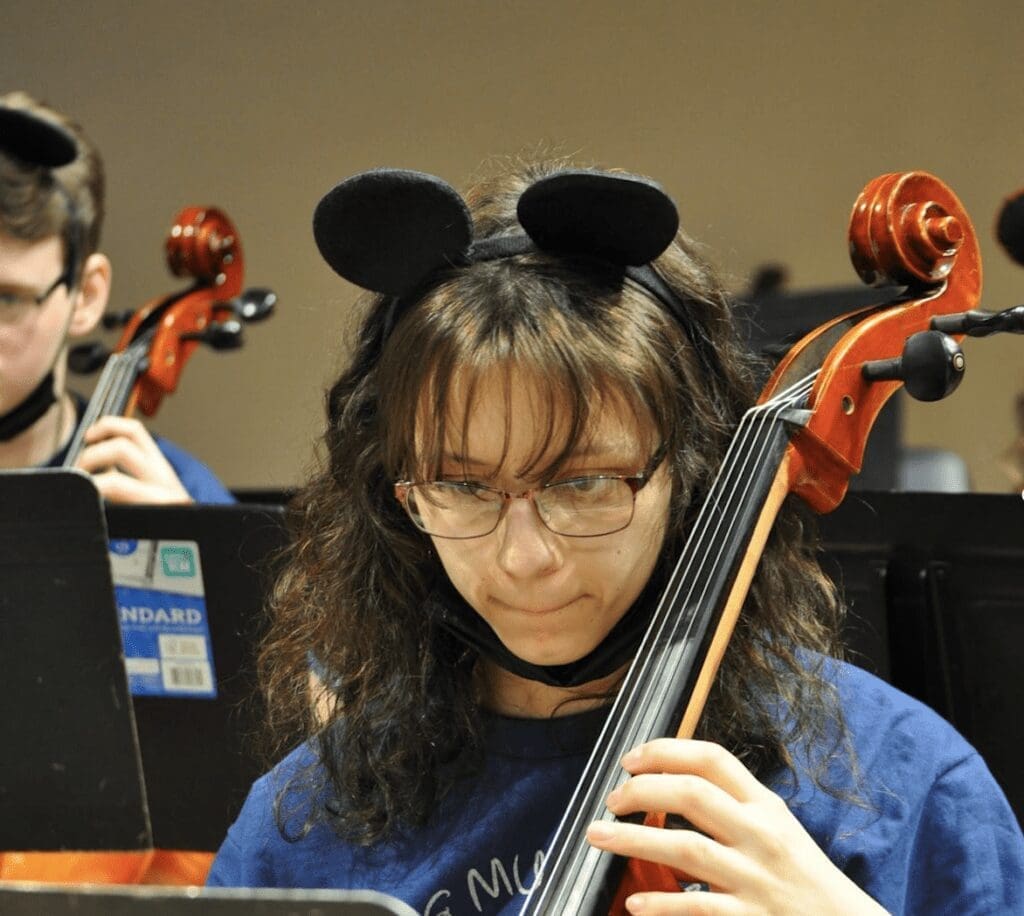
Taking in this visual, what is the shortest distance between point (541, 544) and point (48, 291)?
3.72 feet

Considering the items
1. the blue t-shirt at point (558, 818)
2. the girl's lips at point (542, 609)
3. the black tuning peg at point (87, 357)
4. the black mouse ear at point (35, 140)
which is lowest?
the blue t-shirt at point (558, 818)

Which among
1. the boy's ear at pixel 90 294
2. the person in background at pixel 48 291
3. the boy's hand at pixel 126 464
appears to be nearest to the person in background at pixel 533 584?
the boy's hand at pixel 126 464

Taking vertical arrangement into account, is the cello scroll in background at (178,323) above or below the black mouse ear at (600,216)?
below

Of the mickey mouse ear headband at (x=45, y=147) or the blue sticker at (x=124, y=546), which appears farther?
the mickey mouse ear headband at (x=45, y=147)

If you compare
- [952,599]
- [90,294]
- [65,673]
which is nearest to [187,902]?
[65,673]

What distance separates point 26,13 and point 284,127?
553 mm

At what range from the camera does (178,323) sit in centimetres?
183

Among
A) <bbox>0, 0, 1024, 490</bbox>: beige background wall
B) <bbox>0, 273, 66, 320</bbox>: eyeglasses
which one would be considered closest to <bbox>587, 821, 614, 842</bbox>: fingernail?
<bbox>0, 273, 66, 320</bbox>: eyeglasses

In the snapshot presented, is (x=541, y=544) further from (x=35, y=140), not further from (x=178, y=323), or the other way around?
(x=35, y=140)

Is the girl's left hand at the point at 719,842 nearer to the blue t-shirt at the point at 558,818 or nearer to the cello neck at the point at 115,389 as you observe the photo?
the blue t-shirt at the point at 558,818

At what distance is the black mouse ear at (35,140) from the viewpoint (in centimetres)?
179

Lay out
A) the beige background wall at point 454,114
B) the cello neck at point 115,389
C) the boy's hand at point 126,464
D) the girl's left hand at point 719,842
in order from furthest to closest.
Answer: the beige background wall at point 454,114, the cello neck at point 115,389, the boy's hand at point 126,464, the girl's left hand at point 719,842

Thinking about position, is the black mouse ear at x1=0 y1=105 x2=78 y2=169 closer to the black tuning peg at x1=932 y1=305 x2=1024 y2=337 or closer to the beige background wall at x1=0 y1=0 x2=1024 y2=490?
the beige background wall at x1=0 y1=0 x2=1024 y2=490

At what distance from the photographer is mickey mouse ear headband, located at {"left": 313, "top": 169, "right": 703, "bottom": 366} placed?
37.5 inches
